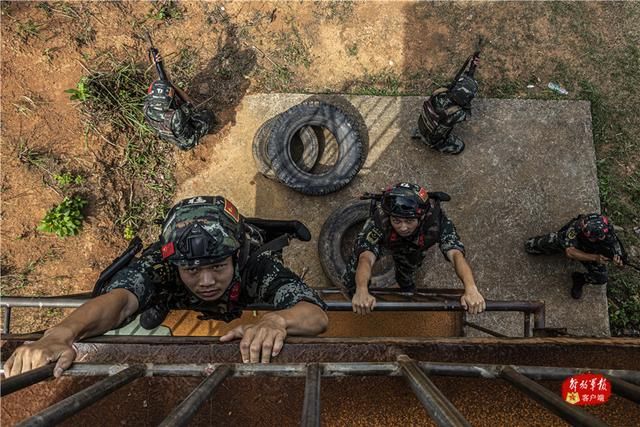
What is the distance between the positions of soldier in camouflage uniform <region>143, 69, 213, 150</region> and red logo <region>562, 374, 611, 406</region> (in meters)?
4.45

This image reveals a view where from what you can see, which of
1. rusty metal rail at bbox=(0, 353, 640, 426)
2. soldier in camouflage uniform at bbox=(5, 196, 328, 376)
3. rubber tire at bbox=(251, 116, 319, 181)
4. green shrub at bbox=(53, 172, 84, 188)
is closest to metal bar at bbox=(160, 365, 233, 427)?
rusty metal rail at bbox=(0, 353, 640, 426)

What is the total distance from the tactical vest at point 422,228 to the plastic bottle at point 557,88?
3.29 meters

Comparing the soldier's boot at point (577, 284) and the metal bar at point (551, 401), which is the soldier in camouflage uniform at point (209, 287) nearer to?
the metal bar at point (551, 401)

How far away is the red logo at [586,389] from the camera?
159 centimetres

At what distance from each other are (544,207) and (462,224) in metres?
1.11

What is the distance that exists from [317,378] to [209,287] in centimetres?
135

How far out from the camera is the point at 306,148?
5.32 meters

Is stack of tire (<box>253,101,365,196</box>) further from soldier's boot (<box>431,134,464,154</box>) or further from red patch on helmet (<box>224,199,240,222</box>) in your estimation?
red patch on helmet (<box>224,199,240,222</box>)

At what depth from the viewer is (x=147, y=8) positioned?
6031 millimetres

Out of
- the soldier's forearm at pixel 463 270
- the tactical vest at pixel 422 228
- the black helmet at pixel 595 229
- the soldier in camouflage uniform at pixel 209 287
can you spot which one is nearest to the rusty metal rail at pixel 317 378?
the soldier in camouflage uniform at pixel 209 287

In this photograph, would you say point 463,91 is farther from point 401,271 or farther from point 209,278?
point 209,278

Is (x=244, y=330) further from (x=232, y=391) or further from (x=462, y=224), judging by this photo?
(x=462, y=224)

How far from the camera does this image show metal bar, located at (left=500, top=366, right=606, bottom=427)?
1193 mm

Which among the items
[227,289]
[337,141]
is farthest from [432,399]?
[337,141]
